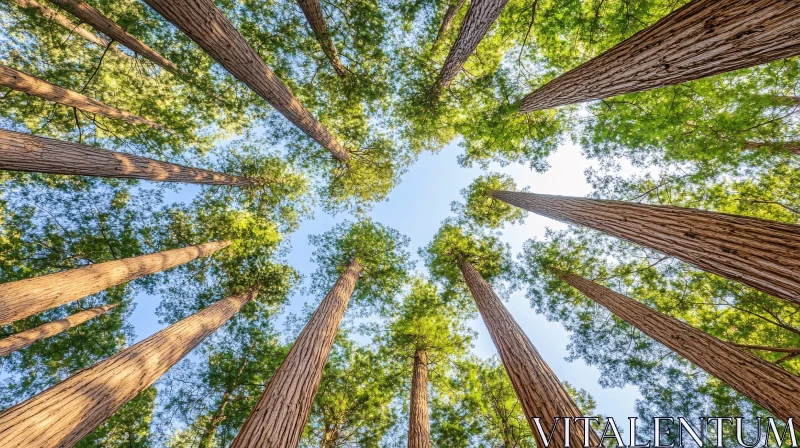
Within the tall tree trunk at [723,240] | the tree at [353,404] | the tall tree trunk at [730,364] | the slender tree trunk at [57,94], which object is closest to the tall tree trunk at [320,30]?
the slender tree trunk at [57,94]

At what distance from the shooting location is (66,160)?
197 inches

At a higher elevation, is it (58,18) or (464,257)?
(58,18)

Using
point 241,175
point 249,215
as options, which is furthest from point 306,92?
point 249,215

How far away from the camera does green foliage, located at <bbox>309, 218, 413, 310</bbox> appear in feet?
34.4

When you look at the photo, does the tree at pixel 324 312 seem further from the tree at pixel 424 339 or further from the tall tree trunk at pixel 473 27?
the tall tree trunk at pixel 473 27

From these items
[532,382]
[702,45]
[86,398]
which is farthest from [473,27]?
[86,398]

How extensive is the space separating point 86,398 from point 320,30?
366 inches

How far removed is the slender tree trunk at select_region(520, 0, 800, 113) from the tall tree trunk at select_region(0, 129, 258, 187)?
30.6ft

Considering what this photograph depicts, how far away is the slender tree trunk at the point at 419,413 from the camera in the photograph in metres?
5.95

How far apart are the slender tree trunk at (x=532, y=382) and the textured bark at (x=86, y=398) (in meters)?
5.73

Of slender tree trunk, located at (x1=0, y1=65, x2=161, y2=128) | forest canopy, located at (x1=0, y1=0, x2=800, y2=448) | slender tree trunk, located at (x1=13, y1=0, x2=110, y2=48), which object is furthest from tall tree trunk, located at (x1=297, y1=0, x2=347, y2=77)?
slender tree trunk, located at (x1=0, y1=65, x2=161, y2=128)

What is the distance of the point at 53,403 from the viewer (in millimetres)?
3324

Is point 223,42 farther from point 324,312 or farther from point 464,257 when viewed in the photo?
point 464,257

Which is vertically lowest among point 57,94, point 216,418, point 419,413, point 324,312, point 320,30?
point 216,418
